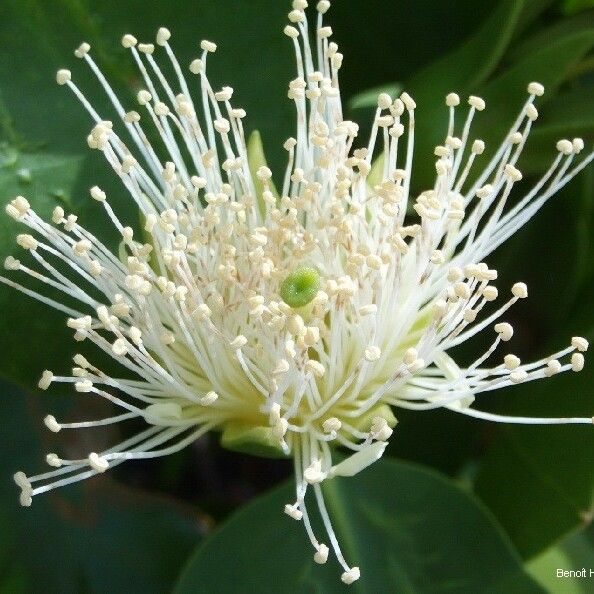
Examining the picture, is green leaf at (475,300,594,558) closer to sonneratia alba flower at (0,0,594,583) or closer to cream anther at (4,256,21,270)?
sonneratia alba flower at (0,0,594,583)

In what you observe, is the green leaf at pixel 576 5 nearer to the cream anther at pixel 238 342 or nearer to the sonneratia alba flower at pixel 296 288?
the sonneratia alba flower at pixel 296 288

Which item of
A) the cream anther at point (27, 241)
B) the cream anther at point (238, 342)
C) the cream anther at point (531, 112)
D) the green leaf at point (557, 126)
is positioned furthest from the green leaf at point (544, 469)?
the cream anther at point (27, 241)

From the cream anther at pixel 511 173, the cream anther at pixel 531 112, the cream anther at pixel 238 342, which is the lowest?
the cream anther at pixel 238 342

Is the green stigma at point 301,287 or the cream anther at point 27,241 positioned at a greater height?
the cream anther at point 27,241

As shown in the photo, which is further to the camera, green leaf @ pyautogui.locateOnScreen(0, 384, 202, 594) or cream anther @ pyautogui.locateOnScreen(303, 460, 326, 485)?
green leaf @ pyautogui.locateOnScreen(0, 384, 202, 594)

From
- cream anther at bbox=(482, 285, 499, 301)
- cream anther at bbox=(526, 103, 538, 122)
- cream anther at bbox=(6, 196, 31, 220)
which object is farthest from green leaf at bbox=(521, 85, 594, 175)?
cream anther at bbox=(6, 196, 31, 220)

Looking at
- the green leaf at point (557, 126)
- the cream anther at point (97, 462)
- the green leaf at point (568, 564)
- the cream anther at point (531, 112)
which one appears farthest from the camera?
the green leaf at point (568, 564)

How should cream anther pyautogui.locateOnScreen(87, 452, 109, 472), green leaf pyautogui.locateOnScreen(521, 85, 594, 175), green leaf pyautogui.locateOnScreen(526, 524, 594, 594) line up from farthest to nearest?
green leaf pyautogui.locateOnScreen(526, 524, 594, 594) < green leaf pyautogui.locateOnScreen(521, 85, 594, 175) < cream anther pyautogui.locateOnScreen(87, 452, 109, 472)

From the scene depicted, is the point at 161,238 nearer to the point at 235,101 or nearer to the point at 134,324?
the point at 134,324
